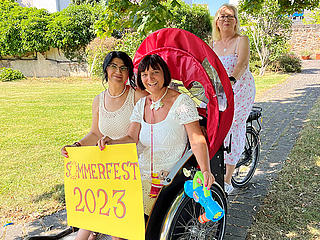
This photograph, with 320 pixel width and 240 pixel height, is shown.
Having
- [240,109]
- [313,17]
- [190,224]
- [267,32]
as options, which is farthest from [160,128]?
[313,17]

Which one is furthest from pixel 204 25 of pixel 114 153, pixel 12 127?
pixel 114 153

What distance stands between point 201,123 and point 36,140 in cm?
437

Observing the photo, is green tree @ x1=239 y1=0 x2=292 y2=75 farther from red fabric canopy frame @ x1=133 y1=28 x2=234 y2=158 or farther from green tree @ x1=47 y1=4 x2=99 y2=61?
red fabric canopy frame @ x1=133 y1=28 x2=234 y2=158

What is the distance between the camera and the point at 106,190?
7.02 ft

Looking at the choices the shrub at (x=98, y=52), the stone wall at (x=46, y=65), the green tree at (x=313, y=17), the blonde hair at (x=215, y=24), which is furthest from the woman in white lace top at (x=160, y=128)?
the green tree at (x=313, y=17)

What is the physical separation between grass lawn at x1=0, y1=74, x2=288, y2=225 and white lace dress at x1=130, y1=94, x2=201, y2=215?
5.07ft

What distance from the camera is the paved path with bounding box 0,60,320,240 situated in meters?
2.92

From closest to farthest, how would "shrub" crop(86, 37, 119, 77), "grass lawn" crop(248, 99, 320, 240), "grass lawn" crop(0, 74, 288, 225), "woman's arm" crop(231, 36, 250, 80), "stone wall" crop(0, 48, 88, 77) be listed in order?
1. "grass lawn" crop(248, 99, 320, 240)
2. "woman's arm" crop(231, 36, 250, 80)
3. "grass lawn" crop(0, 74, 288, 225)
4. "shrub" crop(86, 37, 119, 77)
5. "stone wall" crop(0, 48, 88, 77)

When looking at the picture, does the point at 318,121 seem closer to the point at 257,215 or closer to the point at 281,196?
the point at 281,196

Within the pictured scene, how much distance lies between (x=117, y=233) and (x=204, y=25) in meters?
16.1

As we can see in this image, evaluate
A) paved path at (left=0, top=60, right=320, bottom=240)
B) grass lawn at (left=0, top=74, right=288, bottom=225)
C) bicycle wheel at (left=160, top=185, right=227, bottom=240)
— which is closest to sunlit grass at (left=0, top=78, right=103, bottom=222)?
grass lawn at (left=0, top=74, right=288, bottom=225)

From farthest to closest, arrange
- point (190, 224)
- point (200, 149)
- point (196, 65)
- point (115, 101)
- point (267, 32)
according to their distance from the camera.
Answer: point (267, 32)
point (115, 101)
point (196, 65)
point (190, 224)
point (200, 149)

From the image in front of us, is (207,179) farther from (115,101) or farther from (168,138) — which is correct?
(115,101)

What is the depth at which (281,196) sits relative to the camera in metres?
3.38
